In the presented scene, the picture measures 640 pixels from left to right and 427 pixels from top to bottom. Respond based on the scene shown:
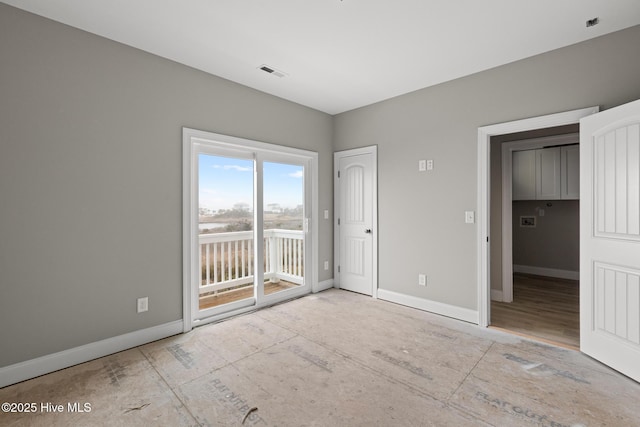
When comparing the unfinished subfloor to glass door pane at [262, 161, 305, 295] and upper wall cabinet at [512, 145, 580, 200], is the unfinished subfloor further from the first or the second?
upper wall cabinet at [512, 145, 580, 200]

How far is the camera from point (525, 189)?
5.25 metres

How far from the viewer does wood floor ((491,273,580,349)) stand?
2.97 meters

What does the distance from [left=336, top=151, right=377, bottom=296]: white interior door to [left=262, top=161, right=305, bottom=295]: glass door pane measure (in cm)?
65

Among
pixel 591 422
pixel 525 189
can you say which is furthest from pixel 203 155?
pixel 525 189

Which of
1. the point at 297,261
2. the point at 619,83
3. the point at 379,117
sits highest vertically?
the point at 379,117

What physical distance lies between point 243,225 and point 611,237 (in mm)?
3517

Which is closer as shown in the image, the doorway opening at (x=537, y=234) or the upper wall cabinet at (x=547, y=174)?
the doorway opening at (x=537, y=234)

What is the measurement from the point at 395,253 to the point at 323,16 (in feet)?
9.29

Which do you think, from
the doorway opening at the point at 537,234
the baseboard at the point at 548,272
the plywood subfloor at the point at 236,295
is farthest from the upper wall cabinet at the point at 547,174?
the plywood subfloor at the point at 236,295

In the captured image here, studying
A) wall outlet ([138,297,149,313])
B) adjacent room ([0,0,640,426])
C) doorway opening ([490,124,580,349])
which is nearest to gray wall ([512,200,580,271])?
doorway opening ([490,124,580,349])

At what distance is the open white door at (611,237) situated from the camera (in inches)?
84.7

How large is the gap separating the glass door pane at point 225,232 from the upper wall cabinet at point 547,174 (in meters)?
4.76

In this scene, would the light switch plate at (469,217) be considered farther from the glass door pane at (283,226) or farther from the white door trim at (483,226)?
the glass door pane at (283,226)

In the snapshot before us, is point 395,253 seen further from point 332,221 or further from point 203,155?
point 203,155
